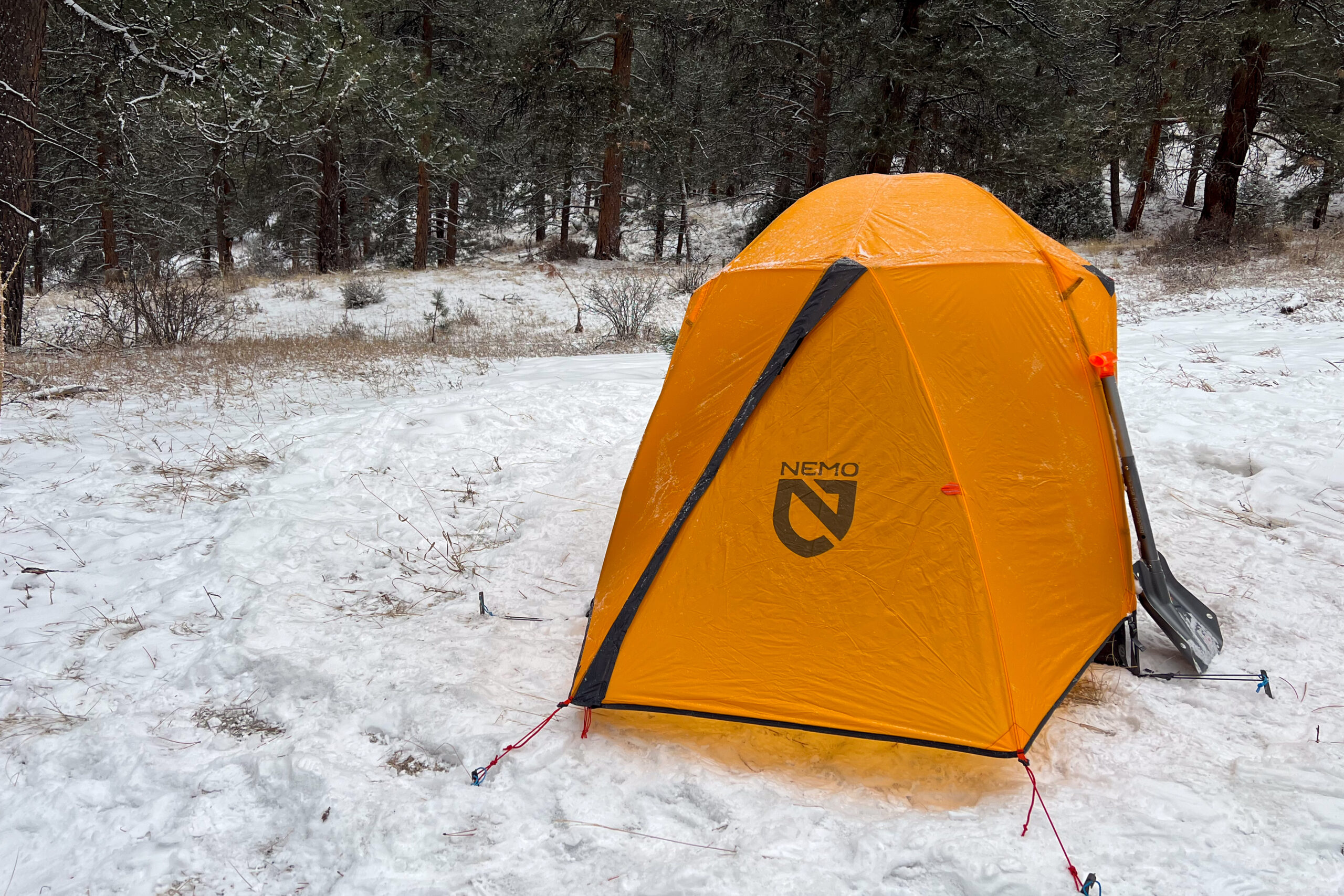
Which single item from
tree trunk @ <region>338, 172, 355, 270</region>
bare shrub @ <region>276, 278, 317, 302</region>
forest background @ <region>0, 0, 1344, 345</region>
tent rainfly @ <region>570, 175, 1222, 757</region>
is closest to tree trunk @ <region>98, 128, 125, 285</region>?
forest background @ <region>0, 0, 1344, 345</region>

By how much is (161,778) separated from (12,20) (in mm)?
8099

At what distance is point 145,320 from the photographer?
33.0 ft

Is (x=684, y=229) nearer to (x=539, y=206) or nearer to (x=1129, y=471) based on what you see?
(x=539, y=206)

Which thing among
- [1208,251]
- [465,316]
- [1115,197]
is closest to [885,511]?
[465,316]

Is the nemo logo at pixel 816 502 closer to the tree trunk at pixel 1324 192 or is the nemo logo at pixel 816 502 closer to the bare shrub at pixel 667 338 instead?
the bare shrub at pixel 667 338

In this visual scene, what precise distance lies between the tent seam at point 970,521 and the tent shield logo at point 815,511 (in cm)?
37

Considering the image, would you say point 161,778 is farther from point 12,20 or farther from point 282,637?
point 12,20

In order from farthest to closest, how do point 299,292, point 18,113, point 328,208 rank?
point 328,208
point 299,292
point 18,113

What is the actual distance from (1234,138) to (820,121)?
7.63 metres

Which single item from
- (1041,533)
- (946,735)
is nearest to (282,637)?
(946,735)

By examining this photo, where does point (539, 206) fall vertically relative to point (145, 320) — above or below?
above

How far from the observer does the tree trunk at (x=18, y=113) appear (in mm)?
7051

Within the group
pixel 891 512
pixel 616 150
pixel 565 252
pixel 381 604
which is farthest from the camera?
pixel 565 252

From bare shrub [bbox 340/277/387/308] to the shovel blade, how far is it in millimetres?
15422
